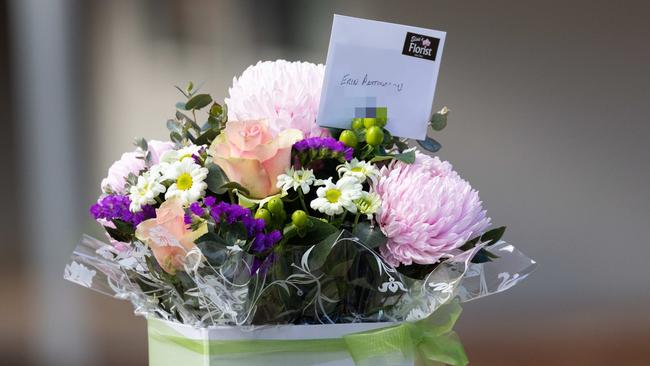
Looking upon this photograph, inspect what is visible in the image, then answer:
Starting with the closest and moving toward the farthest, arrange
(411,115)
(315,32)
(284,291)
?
(284,291), (411,115), (315,32)

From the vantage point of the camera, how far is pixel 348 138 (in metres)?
0.67

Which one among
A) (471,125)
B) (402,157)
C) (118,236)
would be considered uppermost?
(402,157)

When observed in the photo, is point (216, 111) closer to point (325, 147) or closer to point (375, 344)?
point (325, 147)

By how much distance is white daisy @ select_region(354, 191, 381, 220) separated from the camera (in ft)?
2.03

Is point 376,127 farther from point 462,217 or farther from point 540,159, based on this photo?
point 540,159

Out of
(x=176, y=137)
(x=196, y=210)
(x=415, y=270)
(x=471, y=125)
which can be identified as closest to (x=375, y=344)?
(x=415, y=270)

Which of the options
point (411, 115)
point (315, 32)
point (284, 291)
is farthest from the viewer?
point (315, 32)

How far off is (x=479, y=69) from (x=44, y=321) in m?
1.73

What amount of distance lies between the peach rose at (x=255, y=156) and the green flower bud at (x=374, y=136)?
0.21ft

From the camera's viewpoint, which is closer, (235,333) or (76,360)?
(235,333)

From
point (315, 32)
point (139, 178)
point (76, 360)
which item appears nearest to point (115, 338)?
point (76, 360)

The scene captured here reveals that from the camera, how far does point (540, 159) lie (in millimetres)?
2662

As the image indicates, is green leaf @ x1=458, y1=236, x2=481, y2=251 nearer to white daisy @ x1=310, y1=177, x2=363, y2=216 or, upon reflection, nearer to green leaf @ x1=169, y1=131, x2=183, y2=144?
white daisy @ x1=310, y1=177, x2=363, y2=216

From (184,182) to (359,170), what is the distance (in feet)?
0.47
